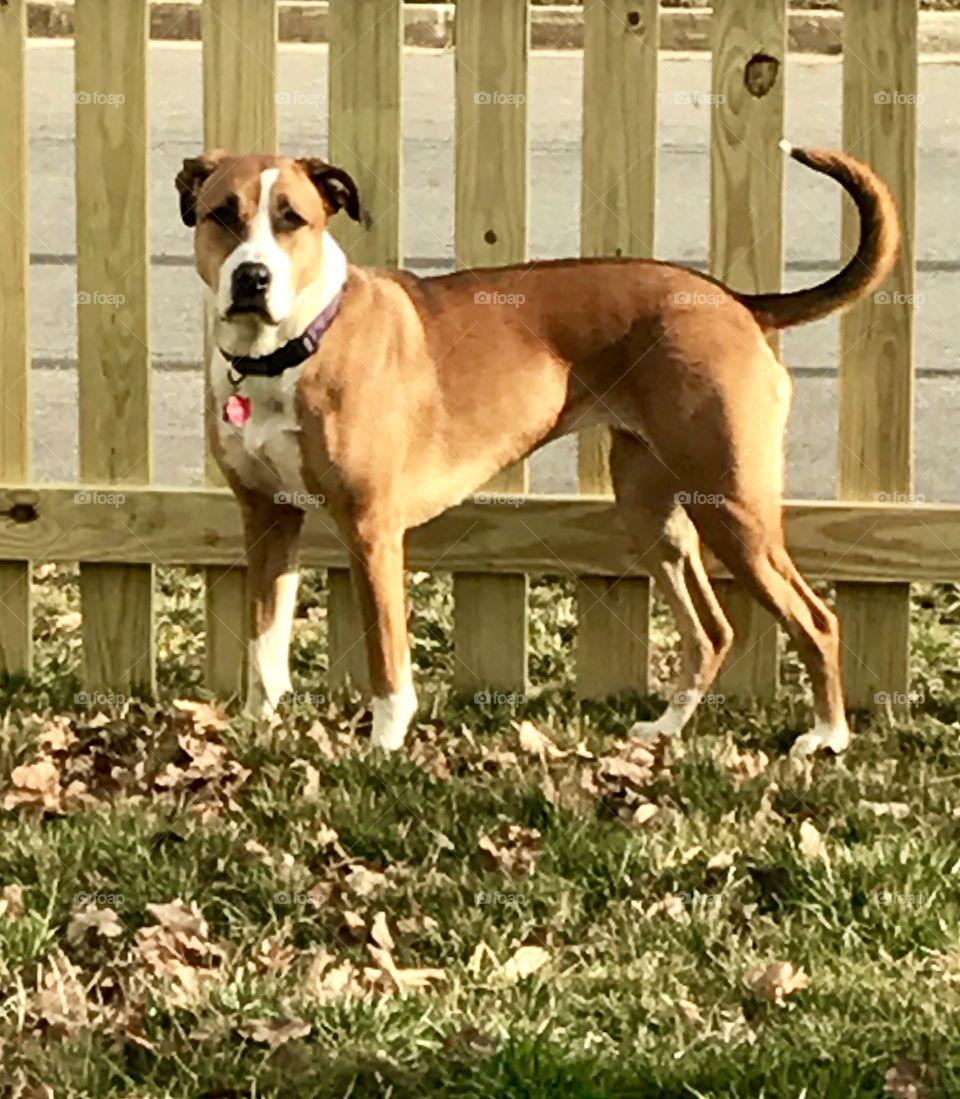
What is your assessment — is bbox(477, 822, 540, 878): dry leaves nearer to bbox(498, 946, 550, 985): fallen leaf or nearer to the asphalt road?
bbox(498, 946, 550, 985): fallen leaf

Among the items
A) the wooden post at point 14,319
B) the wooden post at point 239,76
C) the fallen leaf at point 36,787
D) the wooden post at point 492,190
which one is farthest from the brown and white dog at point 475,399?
the wooden post at point 14,319

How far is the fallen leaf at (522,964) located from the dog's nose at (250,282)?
1760mm

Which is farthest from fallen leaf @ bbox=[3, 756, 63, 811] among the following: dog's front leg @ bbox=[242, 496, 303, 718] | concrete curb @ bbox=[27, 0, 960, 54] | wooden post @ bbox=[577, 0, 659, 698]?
concrete curb @ bbox=[27, 0, 960, 54]

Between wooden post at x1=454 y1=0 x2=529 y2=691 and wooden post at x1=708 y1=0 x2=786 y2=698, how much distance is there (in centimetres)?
52

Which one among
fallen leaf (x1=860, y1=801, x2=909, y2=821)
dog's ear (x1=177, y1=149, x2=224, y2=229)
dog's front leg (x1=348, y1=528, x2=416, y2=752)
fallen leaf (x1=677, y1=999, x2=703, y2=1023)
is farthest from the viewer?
dog's front leg (x1=348, y1=528, x2=416, y2=752)

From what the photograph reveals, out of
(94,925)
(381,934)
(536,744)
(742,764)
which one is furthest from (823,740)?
(94,925)

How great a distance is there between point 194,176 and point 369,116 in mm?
778

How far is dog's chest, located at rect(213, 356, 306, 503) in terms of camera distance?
5.33 metres

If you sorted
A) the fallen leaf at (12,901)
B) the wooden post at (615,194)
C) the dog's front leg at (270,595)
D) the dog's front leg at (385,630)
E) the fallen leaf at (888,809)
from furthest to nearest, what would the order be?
the wooden post at (615,194) < the dog's front leg at (270,595) < the dog's front leg at (385,630) < the fallen leaf at (888,809) < the fallen leaf at (12,901)

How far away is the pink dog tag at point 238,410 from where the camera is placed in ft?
17.5

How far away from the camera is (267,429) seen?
5340 mm

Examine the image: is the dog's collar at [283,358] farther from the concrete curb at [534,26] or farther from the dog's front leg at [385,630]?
the concrete curb at [534,26]

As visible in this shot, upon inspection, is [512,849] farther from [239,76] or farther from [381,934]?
[239,76]

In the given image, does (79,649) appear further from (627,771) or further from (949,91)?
(949,91)
